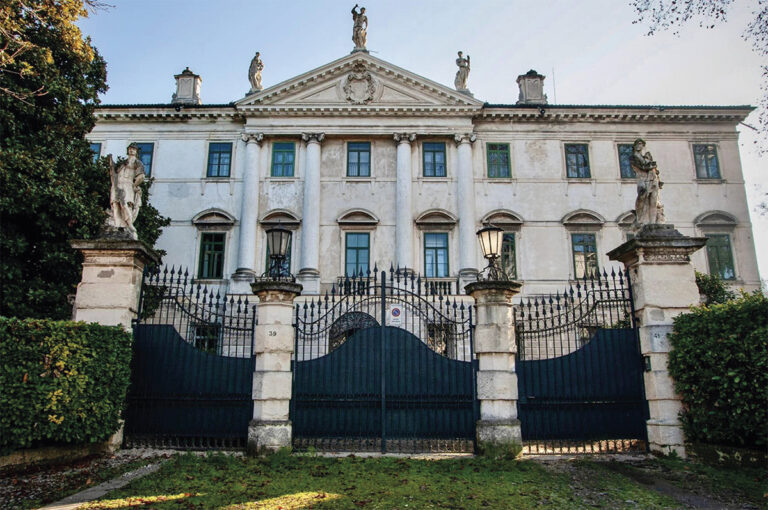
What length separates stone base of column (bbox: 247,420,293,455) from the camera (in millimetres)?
8898

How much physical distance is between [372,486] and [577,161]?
76.0 ft

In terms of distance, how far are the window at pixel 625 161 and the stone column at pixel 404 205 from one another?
10863mm

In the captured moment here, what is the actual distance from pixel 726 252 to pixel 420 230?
15.4 metres

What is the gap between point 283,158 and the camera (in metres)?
26.1

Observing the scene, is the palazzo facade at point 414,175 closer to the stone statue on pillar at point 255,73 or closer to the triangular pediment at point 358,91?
the triangular pediment at point 358,91

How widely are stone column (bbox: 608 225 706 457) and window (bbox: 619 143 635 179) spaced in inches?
700

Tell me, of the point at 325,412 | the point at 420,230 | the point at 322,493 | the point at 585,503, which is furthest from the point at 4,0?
the point at 420,230

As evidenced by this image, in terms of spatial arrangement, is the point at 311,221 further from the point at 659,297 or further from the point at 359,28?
the point at 659,297

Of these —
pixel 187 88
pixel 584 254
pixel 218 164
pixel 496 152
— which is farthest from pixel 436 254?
pixel 187 88

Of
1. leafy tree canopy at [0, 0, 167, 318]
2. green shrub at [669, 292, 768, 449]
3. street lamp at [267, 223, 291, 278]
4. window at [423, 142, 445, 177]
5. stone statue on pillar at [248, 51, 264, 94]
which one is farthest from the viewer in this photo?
stone statue on pillar at [248, 51, 264, 94]

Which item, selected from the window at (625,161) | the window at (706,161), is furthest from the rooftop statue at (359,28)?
the window at (706,161)

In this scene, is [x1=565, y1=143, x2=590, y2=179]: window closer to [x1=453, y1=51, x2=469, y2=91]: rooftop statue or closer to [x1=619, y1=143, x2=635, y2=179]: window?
[x1=619, y1=143, x2=635, y2=179]: window

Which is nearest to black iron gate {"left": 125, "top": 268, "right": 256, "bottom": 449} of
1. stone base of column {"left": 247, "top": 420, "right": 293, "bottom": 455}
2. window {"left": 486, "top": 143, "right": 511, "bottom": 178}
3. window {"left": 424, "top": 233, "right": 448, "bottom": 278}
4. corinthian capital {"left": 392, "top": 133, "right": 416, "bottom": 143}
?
stone base of column {"left": 247, "top": 420, "right": 293, "bottom": 455}

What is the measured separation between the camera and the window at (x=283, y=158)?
26000 millimetres
